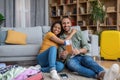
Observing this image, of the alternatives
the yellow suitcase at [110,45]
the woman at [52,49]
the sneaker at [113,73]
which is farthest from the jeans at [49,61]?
the yellow suitcase at [110,45]

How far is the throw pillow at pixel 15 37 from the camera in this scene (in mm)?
4497

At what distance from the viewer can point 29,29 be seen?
4.92m

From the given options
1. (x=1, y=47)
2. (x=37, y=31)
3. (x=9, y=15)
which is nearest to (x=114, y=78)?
(x=1, y=47)

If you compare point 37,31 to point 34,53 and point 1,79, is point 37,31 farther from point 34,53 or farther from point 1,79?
point 1,79

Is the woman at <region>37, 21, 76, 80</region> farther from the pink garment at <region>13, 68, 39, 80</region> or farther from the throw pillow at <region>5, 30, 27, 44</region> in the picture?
the throw pillow at <region>5, 30, 27, 44</region>

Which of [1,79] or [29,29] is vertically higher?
[29,29]

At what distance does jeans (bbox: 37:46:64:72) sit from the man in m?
0.13

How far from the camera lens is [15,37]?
180 inches

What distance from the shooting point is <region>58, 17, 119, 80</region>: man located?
2920 millimetres

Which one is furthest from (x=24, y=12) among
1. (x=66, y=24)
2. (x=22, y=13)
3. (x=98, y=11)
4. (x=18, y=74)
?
(x=18, y=74)

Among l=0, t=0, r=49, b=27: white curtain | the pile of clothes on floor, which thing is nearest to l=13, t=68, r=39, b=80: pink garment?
the pile of clothes on floor

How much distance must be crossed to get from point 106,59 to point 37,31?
76.5 inches

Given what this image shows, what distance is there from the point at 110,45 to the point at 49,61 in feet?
9.53

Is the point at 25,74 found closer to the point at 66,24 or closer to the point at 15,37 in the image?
the point at 66,24
